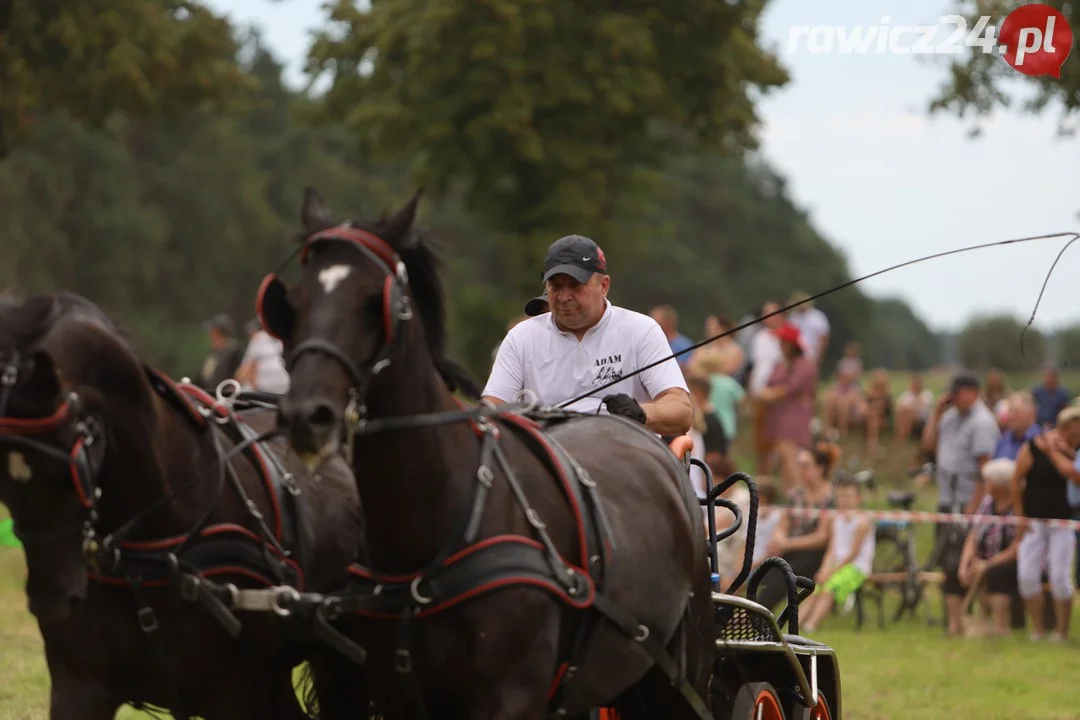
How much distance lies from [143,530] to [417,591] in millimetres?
955

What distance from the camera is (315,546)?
5.95m

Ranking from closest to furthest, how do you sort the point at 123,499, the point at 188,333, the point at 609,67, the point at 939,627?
the point at 123,499 < the point at 939,627 < the point at 609,67 < the point at 188,333

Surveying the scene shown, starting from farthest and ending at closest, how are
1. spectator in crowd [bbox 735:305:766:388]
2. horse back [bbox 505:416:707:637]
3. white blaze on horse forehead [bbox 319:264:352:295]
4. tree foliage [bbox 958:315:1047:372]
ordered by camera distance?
tree foliage [bbox 958:315:1047:372] < spectator in crowd [bbox 735:305:766:388] < horse back [bbox 505:416:707:637] < white blaze on horse forehead [bbox 319:264:352:295]

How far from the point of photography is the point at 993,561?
48.7 feet

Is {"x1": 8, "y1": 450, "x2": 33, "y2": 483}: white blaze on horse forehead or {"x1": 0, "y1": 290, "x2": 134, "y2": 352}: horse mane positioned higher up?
{"x1": 0, "y1": 290, "x2": 134, "y2": 352}: horse mane

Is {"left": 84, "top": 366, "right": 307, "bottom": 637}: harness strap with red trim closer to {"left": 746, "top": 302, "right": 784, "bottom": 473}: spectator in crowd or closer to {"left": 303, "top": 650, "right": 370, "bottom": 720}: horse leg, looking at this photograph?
{"left": 303, "top": 650, "right": 370, "bottom": 720}: horse leg

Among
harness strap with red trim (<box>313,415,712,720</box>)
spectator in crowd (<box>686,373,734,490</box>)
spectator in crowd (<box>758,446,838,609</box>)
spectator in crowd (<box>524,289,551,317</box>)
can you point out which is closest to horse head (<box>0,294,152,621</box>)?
harness strap with red trim (<box>313,415,712,720</box>)

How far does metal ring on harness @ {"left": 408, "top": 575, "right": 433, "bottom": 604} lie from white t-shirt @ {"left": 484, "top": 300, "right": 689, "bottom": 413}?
175cm

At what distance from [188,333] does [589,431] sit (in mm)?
48395

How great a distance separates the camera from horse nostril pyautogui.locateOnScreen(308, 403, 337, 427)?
4516mm

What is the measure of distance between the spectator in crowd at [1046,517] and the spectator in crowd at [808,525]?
1647 mm

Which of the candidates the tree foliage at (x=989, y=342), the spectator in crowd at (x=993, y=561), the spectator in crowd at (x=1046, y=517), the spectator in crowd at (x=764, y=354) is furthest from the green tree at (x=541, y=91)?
the tree foliage at (x=989, y=342)

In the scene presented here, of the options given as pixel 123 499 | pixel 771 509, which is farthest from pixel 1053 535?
pixel 123 499

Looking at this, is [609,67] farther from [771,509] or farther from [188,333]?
[188,333]
